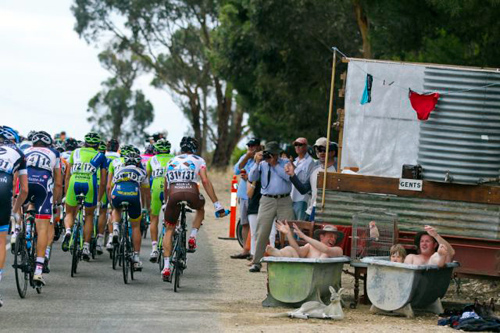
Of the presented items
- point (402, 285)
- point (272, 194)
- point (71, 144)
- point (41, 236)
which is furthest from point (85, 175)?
point (402, 285)

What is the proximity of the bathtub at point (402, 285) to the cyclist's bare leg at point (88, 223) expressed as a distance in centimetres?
583

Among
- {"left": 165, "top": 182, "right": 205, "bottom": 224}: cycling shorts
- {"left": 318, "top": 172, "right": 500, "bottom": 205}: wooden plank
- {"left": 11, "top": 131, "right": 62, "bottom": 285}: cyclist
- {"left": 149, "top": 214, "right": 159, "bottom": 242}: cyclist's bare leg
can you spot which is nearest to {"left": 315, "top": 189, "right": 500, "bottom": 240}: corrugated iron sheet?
{"left": 318, "top": 172, "right": 500, "bottom": 205}: wooden plank

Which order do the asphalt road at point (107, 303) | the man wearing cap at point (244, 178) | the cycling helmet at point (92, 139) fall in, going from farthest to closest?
the man wearing cap at point (244, 178) → the cycling helmet at point (92, 139) → the asphalt road at point (107, 303)

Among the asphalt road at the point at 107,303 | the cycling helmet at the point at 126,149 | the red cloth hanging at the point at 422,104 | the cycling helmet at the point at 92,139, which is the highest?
the red cloth hanging at the point at 422,104

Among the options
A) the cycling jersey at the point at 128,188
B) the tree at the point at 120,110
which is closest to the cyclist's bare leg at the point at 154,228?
the cycling jersey at the point at 128,188

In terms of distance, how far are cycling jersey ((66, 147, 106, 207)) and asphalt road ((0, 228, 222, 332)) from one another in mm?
1117

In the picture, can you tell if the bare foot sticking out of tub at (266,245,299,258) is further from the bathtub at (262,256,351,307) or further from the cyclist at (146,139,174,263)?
the cyclist at (146,139,174,263)

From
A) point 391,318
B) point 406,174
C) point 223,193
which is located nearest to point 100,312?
point 391,318

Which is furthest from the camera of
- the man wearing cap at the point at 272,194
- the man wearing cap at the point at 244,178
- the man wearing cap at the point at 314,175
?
the man wearing cap at the point at 244,178

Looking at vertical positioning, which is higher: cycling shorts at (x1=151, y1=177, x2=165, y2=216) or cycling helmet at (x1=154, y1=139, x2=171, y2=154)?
cycling helmet at (x1=154, y1=139, x2=171, y2=154)

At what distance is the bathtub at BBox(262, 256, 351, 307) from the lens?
1247 centimetres

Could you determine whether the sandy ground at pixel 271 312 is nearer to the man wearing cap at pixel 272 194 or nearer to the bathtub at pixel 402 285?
the bathtub at pixel 402 285

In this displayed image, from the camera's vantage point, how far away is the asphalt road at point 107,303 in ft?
36.4

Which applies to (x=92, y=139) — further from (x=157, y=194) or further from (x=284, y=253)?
(x=284, y=253)
